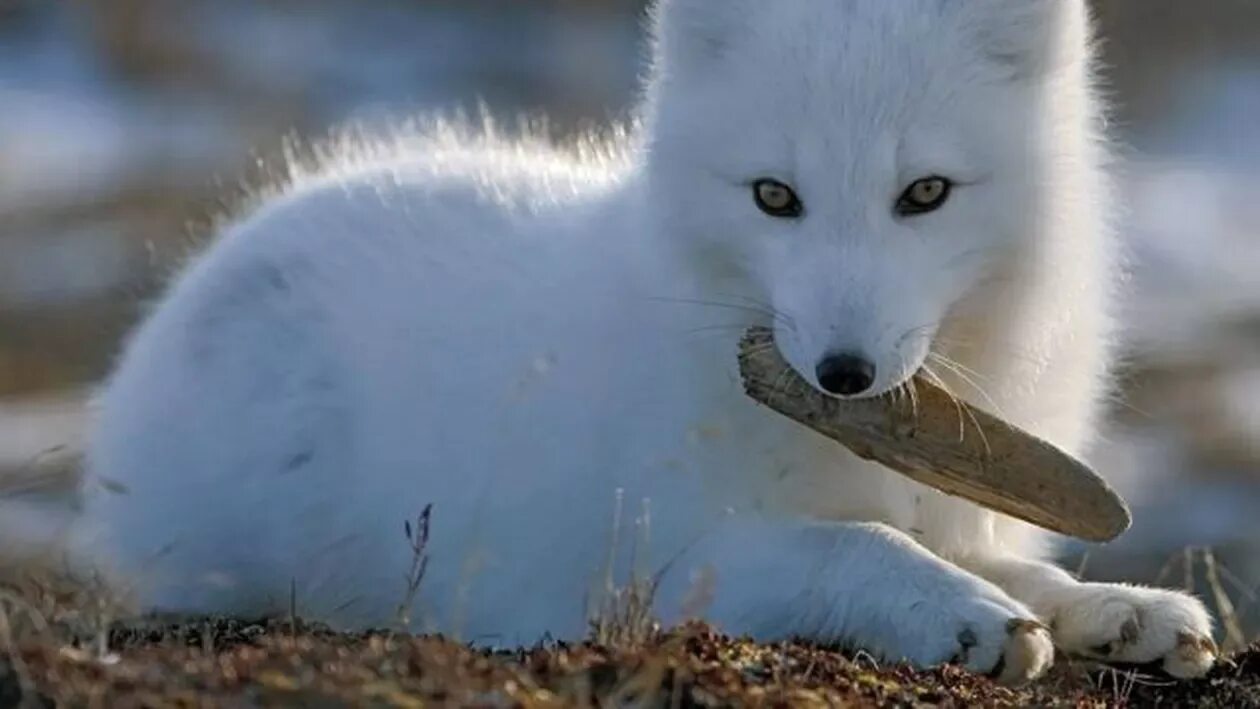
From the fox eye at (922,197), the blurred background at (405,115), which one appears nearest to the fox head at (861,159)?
the fox eye at (922,197)

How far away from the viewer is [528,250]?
6.01 metres

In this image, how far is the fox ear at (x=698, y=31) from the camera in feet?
17.5

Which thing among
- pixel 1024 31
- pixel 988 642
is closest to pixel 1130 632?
pixel 988 642

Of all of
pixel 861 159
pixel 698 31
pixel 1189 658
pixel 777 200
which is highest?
pixel 698 31

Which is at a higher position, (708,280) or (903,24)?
(903,24)

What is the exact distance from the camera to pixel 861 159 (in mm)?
4820

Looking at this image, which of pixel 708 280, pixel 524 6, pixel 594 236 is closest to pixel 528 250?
pixel 594 236

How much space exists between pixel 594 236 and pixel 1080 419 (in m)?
1.33

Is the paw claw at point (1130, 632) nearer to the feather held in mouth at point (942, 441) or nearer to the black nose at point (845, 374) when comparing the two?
the feather held in mouth at point (942, 441)

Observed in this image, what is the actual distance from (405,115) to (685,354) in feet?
33.7

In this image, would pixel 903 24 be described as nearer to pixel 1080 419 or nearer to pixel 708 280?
pixel 708 280

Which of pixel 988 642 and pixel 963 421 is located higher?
pixel 963 421

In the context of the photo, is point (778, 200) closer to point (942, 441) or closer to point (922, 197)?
point (922, 197)

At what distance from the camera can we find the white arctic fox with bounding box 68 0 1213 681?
4.86 m
